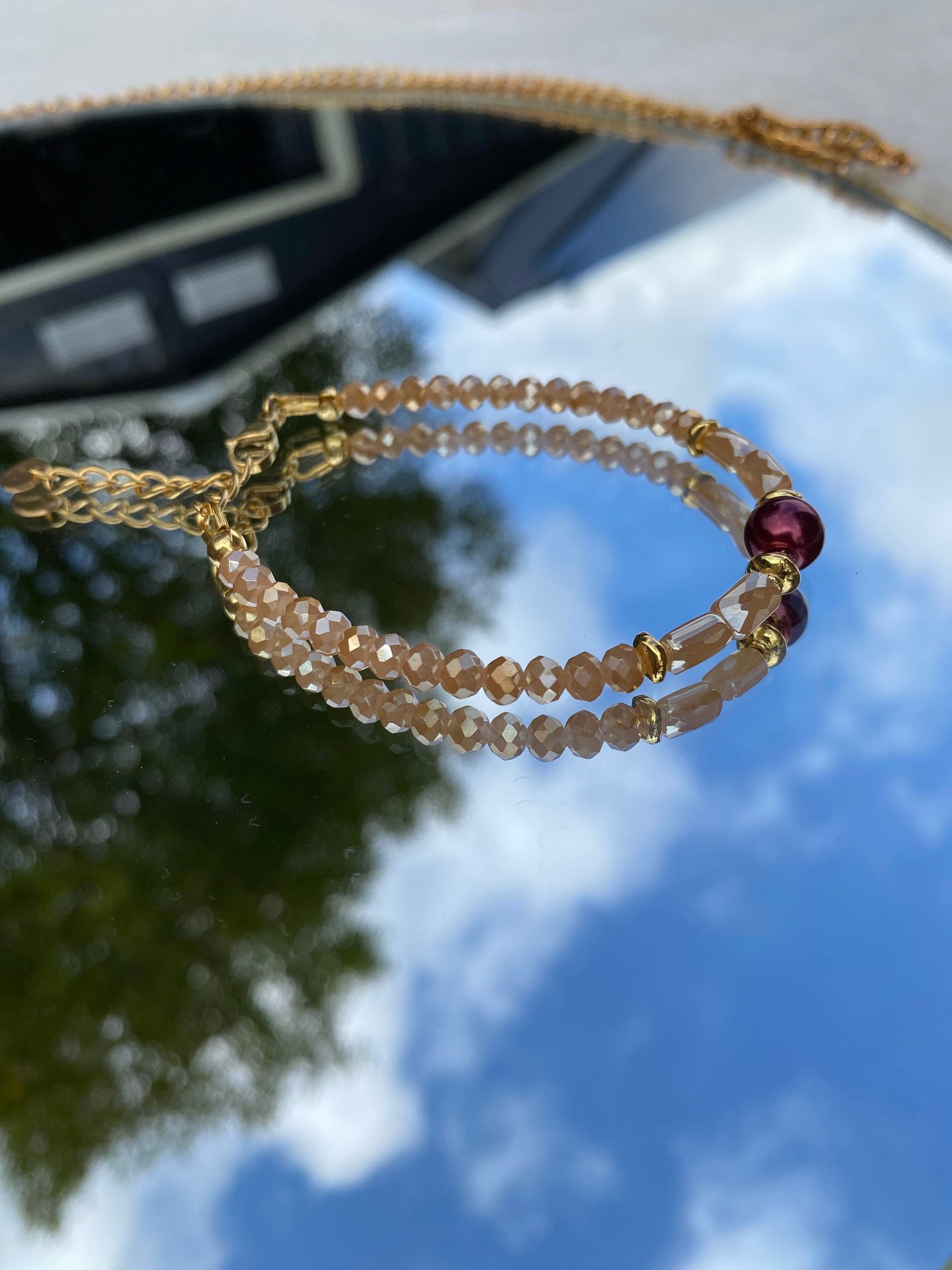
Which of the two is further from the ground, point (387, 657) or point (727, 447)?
point (727, 447)

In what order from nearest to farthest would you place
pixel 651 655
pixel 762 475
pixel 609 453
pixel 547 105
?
pixel 651 655 < pixel 762 475 < pixel 609 453 < pixel 547 105

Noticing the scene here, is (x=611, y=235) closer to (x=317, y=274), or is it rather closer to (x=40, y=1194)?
(x=317, y=274)

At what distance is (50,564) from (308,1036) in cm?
45

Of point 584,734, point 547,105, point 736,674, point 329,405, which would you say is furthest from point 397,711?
point 547,105

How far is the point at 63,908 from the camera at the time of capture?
2.18ft

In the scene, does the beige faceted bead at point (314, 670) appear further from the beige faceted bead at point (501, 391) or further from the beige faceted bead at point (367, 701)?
the beige faceted bead at point (501, 391)

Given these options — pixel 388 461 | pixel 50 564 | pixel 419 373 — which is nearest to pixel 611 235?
pixel 419 373

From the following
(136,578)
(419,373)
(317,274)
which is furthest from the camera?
(317,274)

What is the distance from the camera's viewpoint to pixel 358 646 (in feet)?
2.39

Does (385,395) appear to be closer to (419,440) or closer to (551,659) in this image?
(419,440)

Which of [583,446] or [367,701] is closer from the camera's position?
[367,701]

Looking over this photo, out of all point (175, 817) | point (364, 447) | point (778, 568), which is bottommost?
point (175, 817)

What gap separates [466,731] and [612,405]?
1.10ft

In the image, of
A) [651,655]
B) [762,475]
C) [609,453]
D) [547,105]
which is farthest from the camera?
[547,105]
